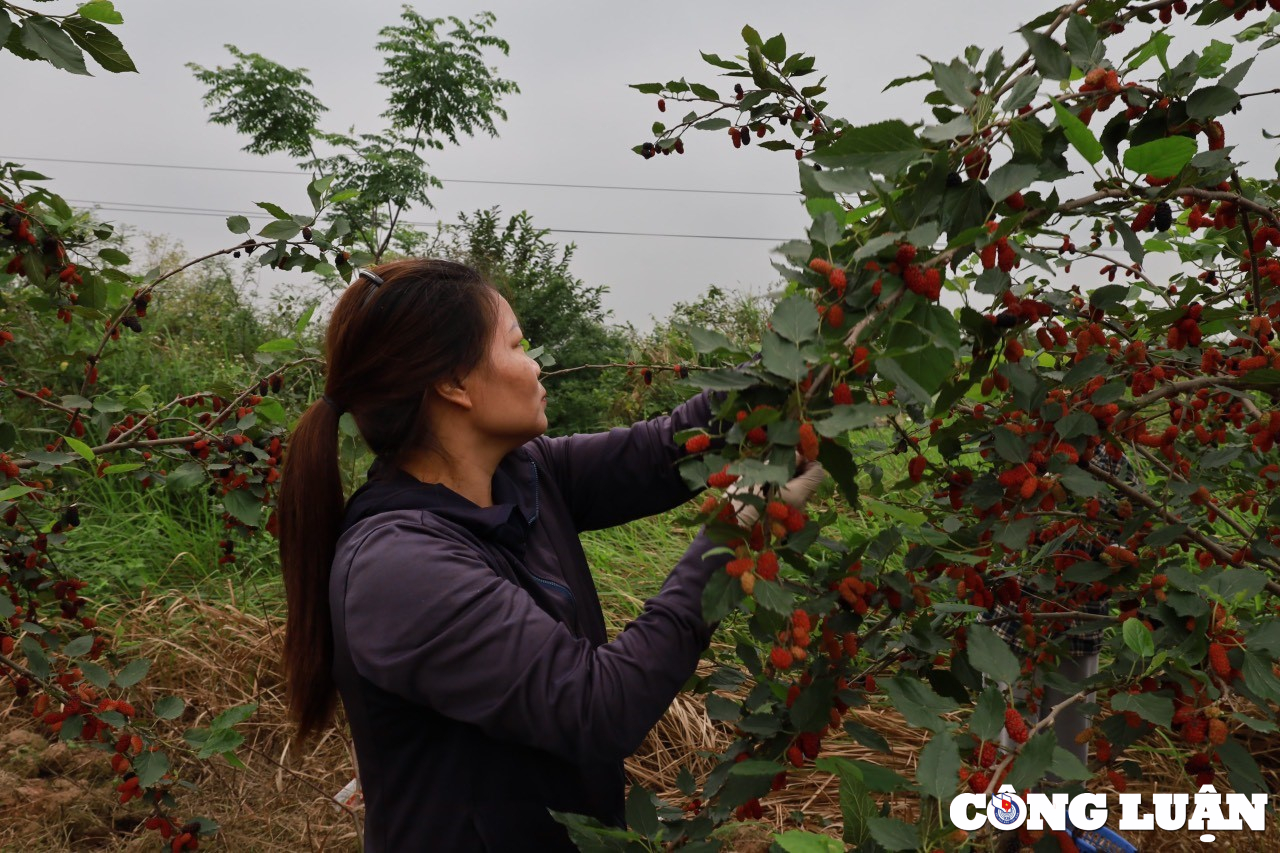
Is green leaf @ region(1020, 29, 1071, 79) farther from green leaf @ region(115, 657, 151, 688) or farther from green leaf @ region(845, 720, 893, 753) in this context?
green leaf @ region(115, 657, 151, 688)

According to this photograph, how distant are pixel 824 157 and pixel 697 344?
0.72 feet

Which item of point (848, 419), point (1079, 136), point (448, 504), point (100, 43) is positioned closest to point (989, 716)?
point (848, 419)

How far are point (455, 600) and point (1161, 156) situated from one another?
95 cm

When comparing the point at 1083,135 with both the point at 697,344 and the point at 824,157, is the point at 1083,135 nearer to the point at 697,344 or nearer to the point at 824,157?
the point at 824,157

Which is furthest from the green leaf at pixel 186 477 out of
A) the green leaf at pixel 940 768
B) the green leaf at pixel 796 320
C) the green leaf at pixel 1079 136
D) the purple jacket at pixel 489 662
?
the green leaf at pixel 1079 136

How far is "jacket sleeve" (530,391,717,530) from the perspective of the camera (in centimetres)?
179

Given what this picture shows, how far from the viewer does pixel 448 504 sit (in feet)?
4.67

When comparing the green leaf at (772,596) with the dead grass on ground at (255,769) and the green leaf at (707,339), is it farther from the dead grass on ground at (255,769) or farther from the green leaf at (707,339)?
the dead grass on ground at (255,769)

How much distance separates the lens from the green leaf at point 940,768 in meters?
0.84

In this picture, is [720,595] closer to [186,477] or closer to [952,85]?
[952,85]

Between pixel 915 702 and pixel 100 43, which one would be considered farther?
pixel 100 43

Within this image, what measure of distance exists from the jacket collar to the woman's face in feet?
0.37

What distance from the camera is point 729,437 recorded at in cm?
89

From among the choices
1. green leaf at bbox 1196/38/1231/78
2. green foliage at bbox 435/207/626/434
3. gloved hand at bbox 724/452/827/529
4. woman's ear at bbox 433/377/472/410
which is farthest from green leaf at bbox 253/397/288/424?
green foliage at bbox 435/207/626/434
